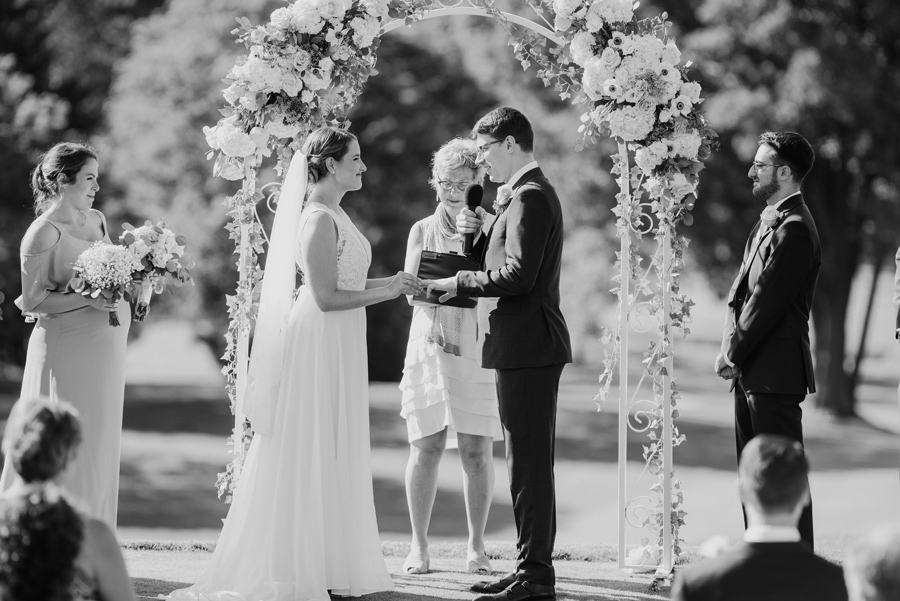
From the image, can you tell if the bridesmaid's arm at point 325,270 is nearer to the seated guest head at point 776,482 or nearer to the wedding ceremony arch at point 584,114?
the wedding ceremony arch at point 584,114

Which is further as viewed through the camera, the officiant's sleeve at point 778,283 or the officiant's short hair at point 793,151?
the officiant's short hair at point 793,151

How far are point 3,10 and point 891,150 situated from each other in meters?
19.8

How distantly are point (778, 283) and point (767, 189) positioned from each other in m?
0.56

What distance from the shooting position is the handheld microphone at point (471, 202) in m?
5.72

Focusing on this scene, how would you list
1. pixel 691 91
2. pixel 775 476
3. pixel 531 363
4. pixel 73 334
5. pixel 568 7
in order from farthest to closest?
pixel 568 7 < pixel 691 91 < pixel 73 334 < pixel 531 363 < pixel 775 476

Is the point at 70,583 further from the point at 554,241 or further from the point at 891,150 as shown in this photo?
the point at 891,150

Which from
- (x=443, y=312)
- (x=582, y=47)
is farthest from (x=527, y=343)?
(x=582, y=47)

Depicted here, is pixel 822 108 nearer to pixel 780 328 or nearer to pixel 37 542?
pixel 780 328

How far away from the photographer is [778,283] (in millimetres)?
5363

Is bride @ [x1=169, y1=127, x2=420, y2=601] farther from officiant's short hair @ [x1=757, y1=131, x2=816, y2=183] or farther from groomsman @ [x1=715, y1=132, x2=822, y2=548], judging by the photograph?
officiant's short hair @ [x1=757, y1=131, x2=816, y2=183]

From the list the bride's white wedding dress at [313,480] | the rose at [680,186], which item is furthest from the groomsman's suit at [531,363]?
the rose at [680,186]

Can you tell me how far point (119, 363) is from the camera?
5836 mm

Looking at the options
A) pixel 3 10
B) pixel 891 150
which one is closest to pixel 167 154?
pixel 3 10

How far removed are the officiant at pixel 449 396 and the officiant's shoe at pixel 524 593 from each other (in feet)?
3.21
